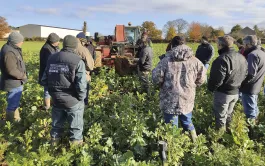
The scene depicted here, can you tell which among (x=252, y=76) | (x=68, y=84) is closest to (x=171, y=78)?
(x=68, y=84)

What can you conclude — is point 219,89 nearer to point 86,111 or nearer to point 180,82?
point 180,82

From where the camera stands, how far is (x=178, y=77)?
3.62m

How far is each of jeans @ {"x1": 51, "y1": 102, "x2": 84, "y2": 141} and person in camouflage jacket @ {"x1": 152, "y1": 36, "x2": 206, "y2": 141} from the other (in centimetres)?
121

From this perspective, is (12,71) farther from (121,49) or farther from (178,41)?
(121,49)

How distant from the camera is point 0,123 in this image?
16.1ft

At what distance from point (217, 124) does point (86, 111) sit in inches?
91.7

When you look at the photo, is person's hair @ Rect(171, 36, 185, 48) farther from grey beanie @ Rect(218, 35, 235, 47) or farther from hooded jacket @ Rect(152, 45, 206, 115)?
grey beanie @ Rect(218, 35, 235, 47)

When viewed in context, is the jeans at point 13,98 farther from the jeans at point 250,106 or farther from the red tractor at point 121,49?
the red tractor at point 121,49

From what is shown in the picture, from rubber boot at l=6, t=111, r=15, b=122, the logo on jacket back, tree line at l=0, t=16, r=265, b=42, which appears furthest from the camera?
tree line at l=0, t=16, r=265, b=42

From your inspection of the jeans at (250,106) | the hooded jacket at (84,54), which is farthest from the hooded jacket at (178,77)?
the hooded jacket at (84,54)

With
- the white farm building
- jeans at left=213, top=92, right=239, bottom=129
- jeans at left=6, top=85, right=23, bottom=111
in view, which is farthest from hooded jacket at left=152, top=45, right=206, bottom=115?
the white farm building

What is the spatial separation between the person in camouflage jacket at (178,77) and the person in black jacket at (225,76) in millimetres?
364

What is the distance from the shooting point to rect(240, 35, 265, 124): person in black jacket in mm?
4598

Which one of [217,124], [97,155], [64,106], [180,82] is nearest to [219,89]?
[217,124]
